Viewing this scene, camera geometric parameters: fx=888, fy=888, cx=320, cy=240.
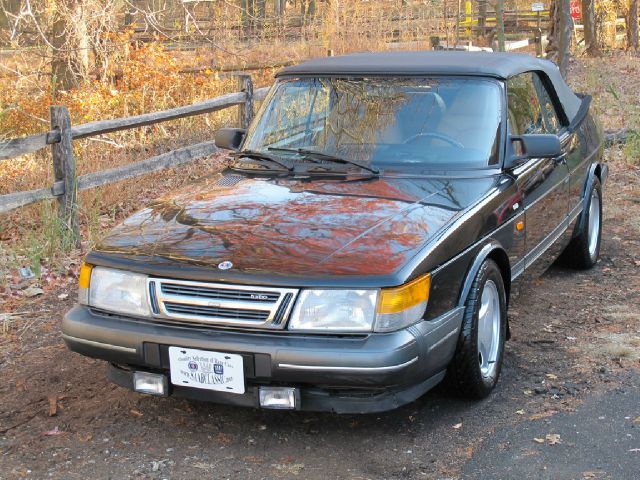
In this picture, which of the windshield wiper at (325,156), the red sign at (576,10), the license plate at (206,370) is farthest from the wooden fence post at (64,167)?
the red sign at (576,10)

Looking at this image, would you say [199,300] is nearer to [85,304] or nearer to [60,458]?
[85,304]

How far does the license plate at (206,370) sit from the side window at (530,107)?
2.36m

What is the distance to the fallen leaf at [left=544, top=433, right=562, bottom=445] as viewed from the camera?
3875 millimetres

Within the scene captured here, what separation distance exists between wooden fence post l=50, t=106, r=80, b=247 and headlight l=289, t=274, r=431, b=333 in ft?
13.9

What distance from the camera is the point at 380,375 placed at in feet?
11.6

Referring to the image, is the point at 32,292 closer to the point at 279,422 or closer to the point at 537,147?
the point at 279,422

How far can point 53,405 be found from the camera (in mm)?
4426

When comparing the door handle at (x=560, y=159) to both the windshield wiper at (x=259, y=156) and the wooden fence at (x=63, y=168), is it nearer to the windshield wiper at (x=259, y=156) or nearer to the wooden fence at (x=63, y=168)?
the windshield wiper at (x=259, y=156)

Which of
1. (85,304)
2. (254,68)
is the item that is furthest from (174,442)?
(254,68)

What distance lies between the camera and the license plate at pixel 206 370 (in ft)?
11.9

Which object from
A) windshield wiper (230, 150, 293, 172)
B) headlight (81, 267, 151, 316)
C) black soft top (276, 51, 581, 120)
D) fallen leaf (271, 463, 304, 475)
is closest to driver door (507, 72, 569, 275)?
black soft top (276, 51, 581, 120)

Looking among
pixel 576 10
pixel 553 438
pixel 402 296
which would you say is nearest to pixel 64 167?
Result: pixel 402 296

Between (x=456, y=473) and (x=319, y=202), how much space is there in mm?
1432

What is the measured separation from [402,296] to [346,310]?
0.24 metres
